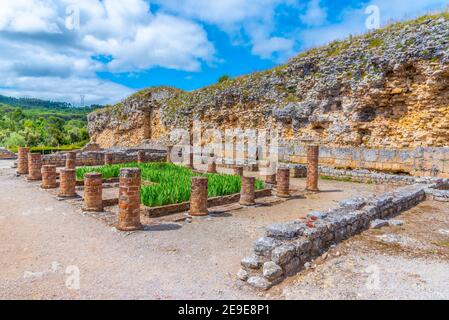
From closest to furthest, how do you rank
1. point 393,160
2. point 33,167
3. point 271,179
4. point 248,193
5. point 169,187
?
point 169,187 → point 248,193 → point 33,167 → point 271,179 → point 393,160

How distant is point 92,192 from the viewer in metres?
9.05

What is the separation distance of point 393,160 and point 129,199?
13.6 meters

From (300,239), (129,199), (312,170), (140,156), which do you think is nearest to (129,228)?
(129,199)

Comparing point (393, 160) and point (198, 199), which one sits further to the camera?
point (393, 160)

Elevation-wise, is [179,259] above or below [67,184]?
below

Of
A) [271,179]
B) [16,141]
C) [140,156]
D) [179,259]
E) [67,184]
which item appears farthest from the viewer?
[16,141]

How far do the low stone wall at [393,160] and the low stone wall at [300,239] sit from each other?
8.43 meters

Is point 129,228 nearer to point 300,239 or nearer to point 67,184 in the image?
point 300,239

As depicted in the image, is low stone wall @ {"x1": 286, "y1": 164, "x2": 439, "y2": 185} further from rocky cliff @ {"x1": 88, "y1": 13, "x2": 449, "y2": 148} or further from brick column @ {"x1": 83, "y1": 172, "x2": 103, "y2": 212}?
brick column @ {"x1": 83, "y1": 172, "x2": 103, "y2": 212}

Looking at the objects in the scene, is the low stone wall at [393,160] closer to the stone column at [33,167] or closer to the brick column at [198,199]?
the brick column at [198,199]

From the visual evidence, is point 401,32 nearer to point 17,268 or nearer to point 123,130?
point 17,268

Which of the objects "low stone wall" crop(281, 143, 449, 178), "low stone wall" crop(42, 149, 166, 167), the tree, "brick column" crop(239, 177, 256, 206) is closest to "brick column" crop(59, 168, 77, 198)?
"brick column" crop(239, 177, 256, 206)
